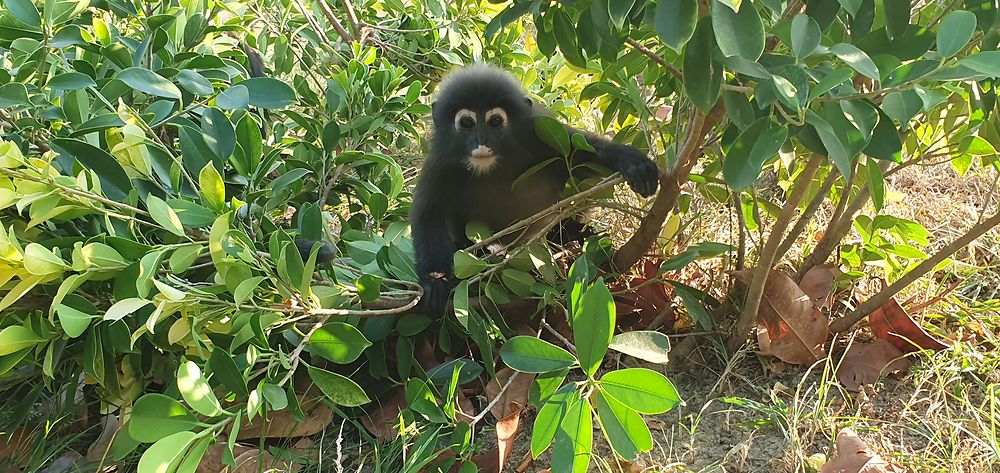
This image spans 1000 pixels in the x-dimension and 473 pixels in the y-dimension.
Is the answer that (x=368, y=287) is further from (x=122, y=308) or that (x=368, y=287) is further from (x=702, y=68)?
(x=702, y=68)

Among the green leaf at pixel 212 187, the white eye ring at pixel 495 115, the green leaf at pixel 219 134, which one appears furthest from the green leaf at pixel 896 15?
the white eye ring at pixel 495 115

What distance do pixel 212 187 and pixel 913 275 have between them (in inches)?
69.2

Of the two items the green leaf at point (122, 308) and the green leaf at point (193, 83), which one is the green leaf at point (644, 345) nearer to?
the green leaf at point (122, 308)

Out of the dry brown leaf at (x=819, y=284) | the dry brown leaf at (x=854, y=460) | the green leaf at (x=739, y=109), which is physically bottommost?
the dry brown leaf at (x=854, y=460)

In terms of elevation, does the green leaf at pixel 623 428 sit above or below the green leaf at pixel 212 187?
below

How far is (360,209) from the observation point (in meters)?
2.94

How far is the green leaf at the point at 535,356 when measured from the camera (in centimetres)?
138

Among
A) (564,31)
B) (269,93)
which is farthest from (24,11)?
(564,31)

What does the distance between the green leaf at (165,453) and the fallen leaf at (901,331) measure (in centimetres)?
Result: 181

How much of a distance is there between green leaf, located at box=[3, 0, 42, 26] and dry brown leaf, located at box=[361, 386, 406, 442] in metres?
1.41

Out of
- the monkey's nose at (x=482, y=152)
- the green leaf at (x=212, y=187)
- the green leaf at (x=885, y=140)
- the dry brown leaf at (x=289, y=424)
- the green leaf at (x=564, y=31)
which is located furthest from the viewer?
the monkey's nose at (x=482, y=152)

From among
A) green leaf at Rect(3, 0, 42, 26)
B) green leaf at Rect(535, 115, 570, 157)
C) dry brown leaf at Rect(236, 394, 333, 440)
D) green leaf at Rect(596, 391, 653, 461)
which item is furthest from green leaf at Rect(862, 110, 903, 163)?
green leaf at Rect(3, 0, 42, 26)

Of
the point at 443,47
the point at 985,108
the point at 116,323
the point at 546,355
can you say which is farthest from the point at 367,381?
the point at 443,47

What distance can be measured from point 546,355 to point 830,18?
78 cm
